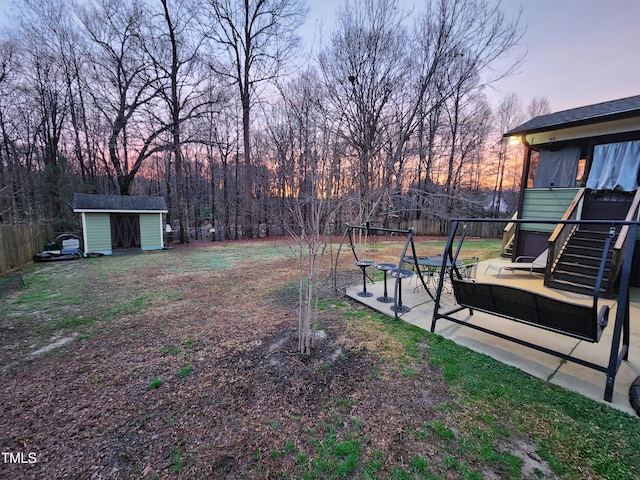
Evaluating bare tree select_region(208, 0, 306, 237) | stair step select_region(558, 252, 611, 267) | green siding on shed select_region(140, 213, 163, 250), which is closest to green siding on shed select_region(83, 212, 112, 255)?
green siding on shed select_region(140, 213, 163, 250)

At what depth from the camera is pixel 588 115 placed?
603 centimetres

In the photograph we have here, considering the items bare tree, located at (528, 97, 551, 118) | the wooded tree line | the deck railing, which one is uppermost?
bare tree, located at (528, 97, 551, 118)

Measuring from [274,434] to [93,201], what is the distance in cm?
1341

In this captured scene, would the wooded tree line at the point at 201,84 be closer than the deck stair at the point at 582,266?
No

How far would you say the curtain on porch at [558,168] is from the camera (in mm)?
6727

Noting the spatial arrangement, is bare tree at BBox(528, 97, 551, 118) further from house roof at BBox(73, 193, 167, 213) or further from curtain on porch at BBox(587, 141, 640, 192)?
house roof at BBox(73, 193, 167, 213)

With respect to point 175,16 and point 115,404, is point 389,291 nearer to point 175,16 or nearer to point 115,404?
point 115,404

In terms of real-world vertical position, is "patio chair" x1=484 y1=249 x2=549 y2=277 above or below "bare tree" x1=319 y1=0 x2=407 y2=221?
below

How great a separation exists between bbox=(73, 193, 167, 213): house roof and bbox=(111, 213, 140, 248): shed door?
57 centimetres

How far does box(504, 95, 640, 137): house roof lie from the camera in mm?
5457

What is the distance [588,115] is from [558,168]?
1361mm

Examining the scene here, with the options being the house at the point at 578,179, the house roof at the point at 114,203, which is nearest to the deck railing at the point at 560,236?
the house at the point at 578,179

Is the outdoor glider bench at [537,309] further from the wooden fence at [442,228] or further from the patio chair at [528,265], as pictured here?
the wooden fence at [442,228]

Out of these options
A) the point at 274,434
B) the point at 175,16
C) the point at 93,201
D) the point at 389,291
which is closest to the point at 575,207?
the point at 389,291
